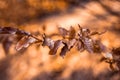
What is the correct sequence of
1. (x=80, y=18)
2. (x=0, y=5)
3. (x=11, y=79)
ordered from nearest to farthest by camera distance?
1. (x=11, y=79)
2. (x=0, y=5)
3. (x=80, y=18)

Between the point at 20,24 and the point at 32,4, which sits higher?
the point at 32,4

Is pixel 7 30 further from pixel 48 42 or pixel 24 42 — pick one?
pixel 48 42

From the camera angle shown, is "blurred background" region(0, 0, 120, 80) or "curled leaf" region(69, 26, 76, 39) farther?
"curled leaf" region(69, 26, 76, 39)

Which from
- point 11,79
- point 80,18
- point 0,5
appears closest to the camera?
point 11,79

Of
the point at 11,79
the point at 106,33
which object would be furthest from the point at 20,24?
the point at 106,33

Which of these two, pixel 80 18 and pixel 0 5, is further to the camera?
pixel 80 18

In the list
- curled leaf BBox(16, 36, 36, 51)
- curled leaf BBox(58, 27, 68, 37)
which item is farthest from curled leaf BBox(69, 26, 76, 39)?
curled leaf BBox(16, 36, 36, 51)

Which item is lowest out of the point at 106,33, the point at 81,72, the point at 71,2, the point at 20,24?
the point at 81,72

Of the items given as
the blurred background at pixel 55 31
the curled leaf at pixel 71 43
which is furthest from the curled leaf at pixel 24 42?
the curled leaf at pixel 71 43

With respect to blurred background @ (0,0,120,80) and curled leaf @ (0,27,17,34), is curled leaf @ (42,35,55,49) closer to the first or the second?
blurred background @ (0,0,120,80)

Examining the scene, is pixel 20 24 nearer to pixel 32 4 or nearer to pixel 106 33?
pixel 32 4
